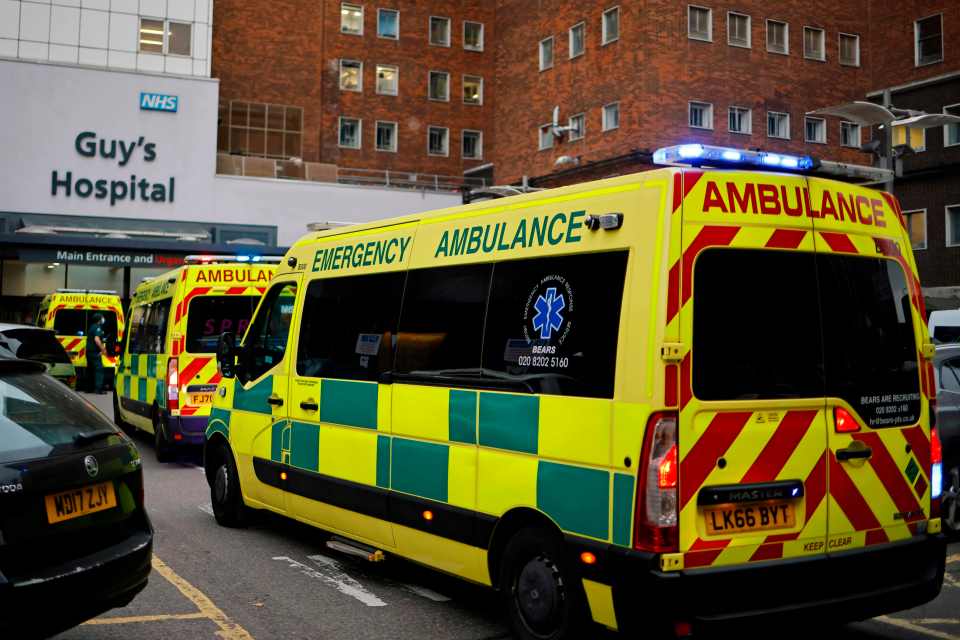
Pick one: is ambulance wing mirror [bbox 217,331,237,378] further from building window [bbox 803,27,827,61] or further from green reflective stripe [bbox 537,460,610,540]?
building window [bbox 803,27,827,61]

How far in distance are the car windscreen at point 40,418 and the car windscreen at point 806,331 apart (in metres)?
2.84

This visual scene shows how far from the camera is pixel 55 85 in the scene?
125 ft

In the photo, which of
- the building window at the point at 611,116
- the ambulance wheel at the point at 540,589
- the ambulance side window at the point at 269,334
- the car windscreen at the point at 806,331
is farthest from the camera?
the building window at the point at 611,116

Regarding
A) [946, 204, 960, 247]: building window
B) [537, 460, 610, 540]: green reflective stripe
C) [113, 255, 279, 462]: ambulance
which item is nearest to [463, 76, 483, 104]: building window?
[946, 204, 960, 247]: building window

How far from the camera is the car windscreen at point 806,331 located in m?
4.61

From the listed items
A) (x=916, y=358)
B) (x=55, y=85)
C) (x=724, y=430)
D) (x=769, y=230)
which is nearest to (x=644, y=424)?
(x=724, y=430)

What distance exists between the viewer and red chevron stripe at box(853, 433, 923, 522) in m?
4.99

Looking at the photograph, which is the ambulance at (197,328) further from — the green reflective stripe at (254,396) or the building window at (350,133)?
the building window at (350,133)

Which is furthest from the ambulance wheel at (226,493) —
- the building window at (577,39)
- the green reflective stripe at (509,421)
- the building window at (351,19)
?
the building window at (351,19)

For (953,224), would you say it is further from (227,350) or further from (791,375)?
(791,375)

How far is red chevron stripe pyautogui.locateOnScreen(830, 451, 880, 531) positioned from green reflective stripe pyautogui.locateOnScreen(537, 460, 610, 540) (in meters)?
1.12

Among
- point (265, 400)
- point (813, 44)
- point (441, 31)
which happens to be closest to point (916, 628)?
point (265, 400)

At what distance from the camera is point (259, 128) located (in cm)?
4588

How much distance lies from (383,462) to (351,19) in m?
45.8
